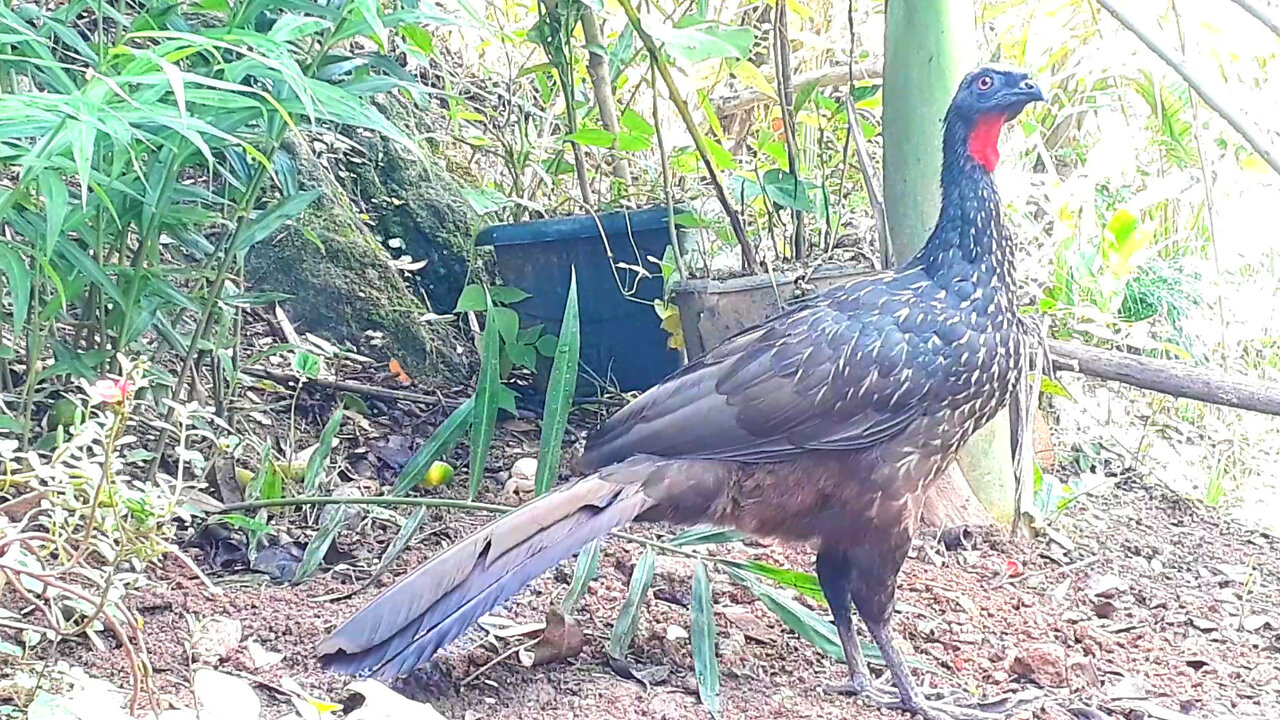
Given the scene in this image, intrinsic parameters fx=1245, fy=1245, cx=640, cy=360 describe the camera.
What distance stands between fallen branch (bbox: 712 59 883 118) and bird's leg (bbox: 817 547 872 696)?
1.64m

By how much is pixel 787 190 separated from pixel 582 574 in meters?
1.64

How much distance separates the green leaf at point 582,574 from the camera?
109 inches

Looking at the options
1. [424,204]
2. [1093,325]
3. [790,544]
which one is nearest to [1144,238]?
[1093,325]

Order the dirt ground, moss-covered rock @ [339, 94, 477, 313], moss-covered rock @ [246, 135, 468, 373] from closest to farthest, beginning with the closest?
the dirt ground → moss-covered rock @ [246, 135, 468, 373] → moss-covered rock @ [339, 94, 477, 313]

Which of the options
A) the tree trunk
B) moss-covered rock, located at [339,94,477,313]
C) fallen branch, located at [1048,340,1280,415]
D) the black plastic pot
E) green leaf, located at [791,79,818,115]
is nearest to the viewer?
fallen branch, located at [1048,340,1280,415]

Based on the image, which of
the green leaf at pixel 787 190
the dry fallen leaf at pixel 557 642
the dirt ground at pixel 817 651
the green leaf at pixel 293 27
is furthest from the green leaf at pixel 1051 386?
the green leaf at pixel 293 27

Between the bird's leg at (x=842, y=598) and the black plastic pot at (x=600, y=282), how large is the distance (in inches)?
57.7

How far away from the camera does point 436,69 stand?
5195mm

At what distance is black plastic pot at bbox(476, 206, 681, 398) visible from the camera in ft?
13.6

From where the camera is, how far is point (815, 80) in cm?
411

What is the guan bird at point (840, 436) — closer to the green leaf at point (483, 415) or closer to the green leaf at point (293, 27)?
the green leaf at point (483, 415)

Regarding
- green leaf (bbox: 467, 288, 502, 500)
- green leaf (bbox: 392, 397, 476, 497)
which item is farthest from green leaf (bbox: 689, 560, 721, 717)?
green leaf (bbox: 392, 397, 476, 497)

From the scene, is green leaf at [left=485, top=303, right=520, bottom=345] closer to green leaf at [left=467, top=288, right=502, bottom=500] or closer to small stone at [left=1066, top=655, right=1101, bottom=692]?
green leaf at [left=467, top=288, right=502, bottom=500]

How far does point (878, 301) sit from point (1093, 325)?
1741 millimetres
